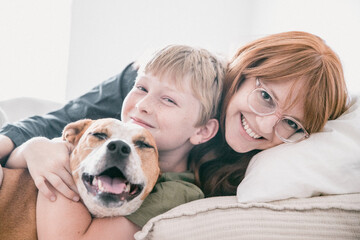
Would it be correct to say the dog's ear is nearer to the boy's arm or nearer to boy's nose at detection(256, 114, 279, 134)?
the boy's arm

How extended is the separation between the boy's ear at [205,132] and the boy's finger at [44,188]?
0.50m

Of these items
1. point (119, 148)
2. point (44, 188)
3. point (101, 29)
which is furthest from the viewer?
point (101, 29)

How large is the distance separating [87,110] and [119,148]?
28.5 inches

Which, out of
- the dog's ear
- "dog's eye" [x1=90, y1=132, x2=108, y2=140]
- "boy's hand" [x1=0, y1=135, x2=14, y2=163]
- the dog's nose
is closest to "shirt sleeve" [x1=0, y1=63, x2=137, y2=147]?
"boy's hand" [x1=0, y1=135, x2=14, y2=163]

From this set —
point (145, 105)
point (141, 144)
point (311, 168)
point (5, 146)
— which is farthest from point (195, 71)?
point (5, 146)

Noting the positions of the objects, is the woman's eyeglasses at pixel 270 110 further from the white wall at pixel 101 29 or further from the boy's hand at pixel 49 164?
the white wall at pixel 101 29

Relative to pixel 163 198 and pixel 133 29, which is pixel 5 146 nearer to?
pixel 163 198

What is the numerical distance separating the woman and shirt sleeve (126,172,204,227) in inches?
7.2

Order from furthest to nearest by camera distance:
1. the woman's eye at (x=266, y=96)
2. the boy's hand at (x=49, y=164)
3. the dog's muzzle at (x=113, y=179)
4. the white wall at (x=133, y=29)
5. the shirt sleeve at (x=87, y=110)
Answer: the white wall at (x=133, y=29), the shirt sleeve at (x=87, y=110), the woman's eye at (x=266, y=96), the boy's hand at (x=49, y=164), the dog's muzzle at (x=113, y=179)

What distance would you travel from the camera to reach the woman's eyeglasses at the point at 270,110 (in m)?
1.10

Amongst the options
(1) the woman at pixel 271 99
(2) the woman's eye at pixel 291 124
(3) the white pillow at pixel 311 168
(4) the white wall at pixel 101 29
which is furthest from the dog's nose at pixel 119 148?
(4) the white wall at pixel 101 29

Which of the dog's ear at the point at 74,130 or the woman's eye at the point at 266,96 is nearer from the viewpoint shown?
the dog's ear at the point at 74,130

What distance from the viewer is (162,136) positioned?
3.45 feet

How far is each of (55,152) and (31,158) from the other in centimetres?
9
